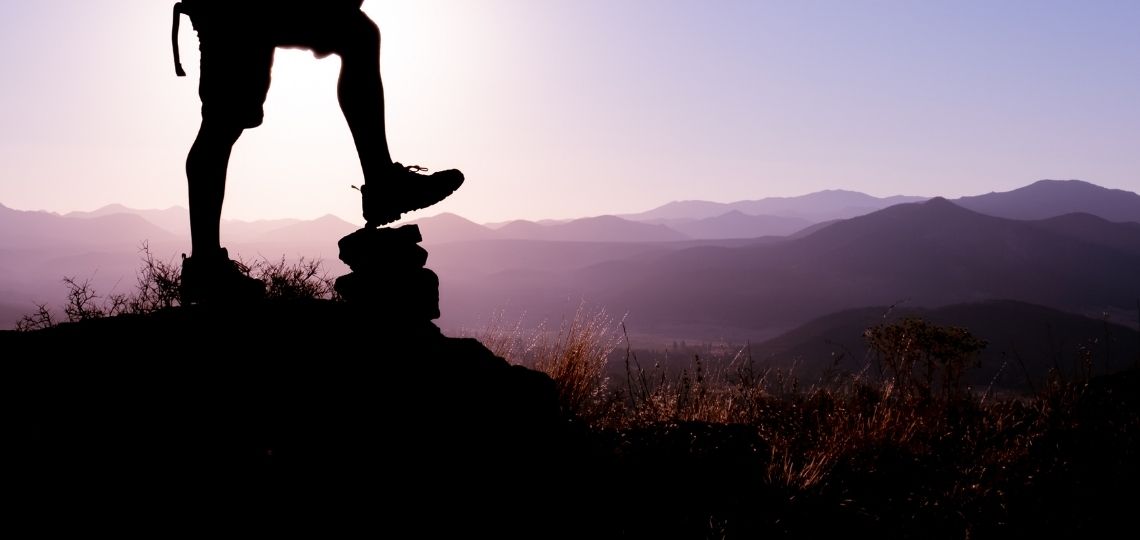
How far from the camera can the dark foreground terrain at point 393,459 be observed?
5.29 ft

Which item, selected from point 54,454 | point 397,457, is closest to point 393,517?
point 397,457

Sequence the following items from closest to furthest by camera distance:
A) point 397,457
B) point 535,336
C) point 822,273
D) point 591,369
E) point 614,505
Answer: point 397,457, point 614,505, point 591,369, point 535,336, point 822,273

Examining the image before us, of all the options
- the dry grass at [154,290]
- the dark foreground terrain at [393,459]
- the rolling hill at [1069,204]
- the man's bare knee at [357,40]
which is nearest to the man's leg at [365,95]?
the man's bare knee at [357,40]

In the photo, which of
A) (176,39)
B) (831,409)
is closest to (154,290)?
(176,39)

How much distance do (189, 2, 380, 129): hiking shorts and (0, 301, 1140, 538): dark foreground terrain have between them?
87 centimetres

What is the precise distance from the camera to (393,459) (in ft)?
6.24

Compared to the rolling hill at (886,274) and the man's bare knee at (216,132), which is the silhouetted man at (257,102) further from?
the rolling hill at (886,274)

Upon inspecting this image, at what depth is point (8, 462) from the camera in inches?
60.6

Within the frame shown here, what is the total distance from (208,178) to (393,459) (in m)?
1.60

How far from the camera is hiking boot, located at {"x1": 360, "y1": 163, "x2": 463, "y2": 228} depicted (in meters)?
2.91

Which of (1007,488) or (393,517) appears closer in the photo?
(393,517)

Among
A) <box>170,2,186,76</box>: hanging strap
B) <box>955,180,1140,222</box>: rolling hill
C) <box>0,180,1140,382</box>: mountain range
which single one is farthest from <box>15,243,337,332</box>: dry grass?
<box>955,180,1140,222</box>: rolling hill

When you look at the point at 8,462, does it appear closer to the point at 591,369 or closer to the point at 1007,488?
the point at 591,369

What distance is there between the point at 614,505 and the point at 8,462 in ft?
6.21
